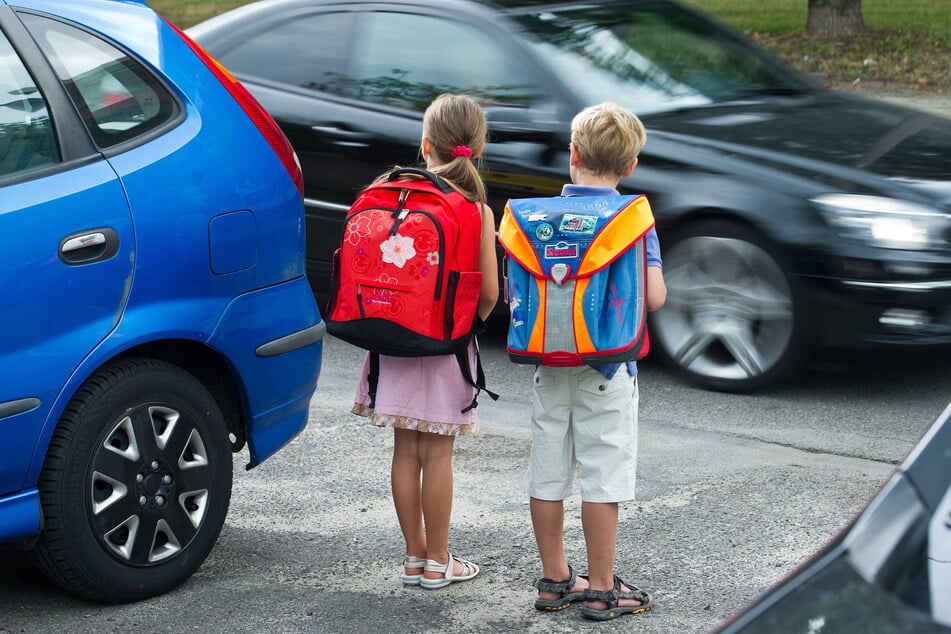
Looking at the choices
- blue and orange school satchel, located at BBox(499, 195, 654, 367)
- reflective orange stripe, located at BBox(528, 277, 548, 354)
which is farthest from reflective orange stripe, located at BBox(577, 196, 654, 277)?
reflective orange stripe, located at BBox(528, 277, 548, 354)

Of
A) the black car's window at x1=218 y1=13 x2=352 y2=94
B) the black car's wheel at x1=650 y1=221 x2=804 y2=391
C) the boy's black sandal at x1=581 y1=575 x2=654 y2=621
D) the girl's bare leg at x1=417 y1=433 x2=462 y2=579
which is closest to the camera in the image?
the boy's black sandal at x1=581 y1=575 x2=654 y2=621

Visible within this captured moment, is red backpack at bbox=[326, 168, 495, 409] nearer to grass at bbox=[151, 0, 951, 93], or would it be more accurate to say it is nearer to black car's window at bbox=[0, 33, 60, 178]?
black car's window at bbox=[0, 33, 60, 178]

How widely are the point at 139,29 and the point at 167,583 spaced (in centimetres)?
155

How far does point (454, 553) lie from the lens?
13.6 feet

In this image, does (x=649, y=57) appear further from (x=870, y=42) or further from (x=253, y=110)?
(x=870, y=42)

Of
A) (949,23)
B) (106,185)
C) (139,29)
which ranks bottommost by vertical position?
(949,23)

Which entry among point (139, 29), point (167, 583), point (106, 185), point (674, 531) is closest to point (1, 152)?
point (106, 185)

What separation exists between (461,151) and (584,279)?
0.54 meters

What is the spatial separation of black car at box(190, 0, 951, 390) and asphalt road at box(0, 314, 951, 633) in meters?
0.36

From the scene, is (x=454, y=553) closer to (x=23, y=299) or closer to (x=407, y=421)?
(x=407, y=421)

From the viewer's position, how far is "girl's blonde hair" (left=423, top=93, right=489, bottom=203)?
12.2 ft

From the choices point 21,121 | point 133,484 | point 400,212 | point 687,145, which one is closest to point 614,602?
point 400,212

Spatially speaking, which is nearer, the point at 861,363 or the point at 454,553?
the point at 454,553

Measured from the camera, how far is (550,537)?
3.73 m
